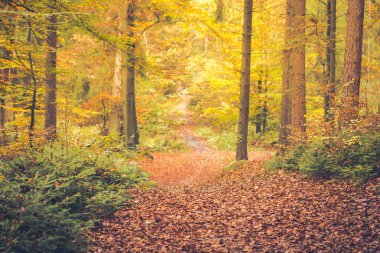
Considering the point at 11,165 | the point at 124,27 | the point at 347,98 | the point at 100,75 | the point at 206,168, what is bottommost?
the point at 206,168

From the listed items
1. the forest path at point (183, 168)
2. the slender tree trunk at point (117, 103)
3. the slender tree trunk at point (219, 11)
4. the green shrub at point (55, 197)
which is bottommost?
the forest path at point (183, 168)

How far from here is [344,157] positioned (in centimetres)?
764

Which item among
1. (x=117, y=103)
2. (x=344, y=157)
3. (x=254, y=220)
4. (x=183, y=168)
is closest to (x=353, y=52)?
(x=344, y=157)

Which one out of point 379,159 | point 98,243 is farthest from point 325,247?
point 98,243

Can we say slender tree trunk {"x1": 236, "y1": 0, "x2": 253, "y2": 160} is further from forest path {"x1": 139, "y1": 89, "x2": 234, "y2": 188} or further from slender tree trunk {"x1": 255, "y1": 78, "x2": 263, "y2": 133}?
slender tree trunk {"x1": 255, "y1": 78, "x2": 263, "y2": 133}

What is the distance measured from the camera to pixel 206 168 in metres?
15.2

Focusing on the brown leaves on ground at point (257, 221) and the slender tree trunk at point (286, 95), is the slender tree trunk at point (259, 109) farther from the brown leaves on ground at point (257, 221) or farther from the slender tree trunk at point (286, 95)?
the brown leaves on ground at point (257, 221)

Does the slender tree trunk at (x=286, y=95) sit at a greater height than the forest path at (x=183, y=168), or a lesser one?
greater

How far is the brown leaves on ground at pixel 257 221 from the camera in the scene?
199 inches

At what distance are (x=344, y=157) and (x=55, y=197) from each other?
6.61 m

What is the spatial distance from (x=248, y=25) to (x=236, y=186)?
667 centimetres

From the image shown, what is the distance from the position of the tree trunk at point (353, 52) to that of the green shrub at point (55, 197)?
6.57 meters

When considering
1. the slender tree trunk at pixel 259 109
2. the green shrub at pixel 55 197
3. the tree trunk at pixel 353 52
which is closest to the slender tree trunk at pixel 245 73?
the tree trunk at pixel 353 52

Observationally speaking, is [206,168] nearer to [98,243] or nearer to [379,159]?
[379,159]
